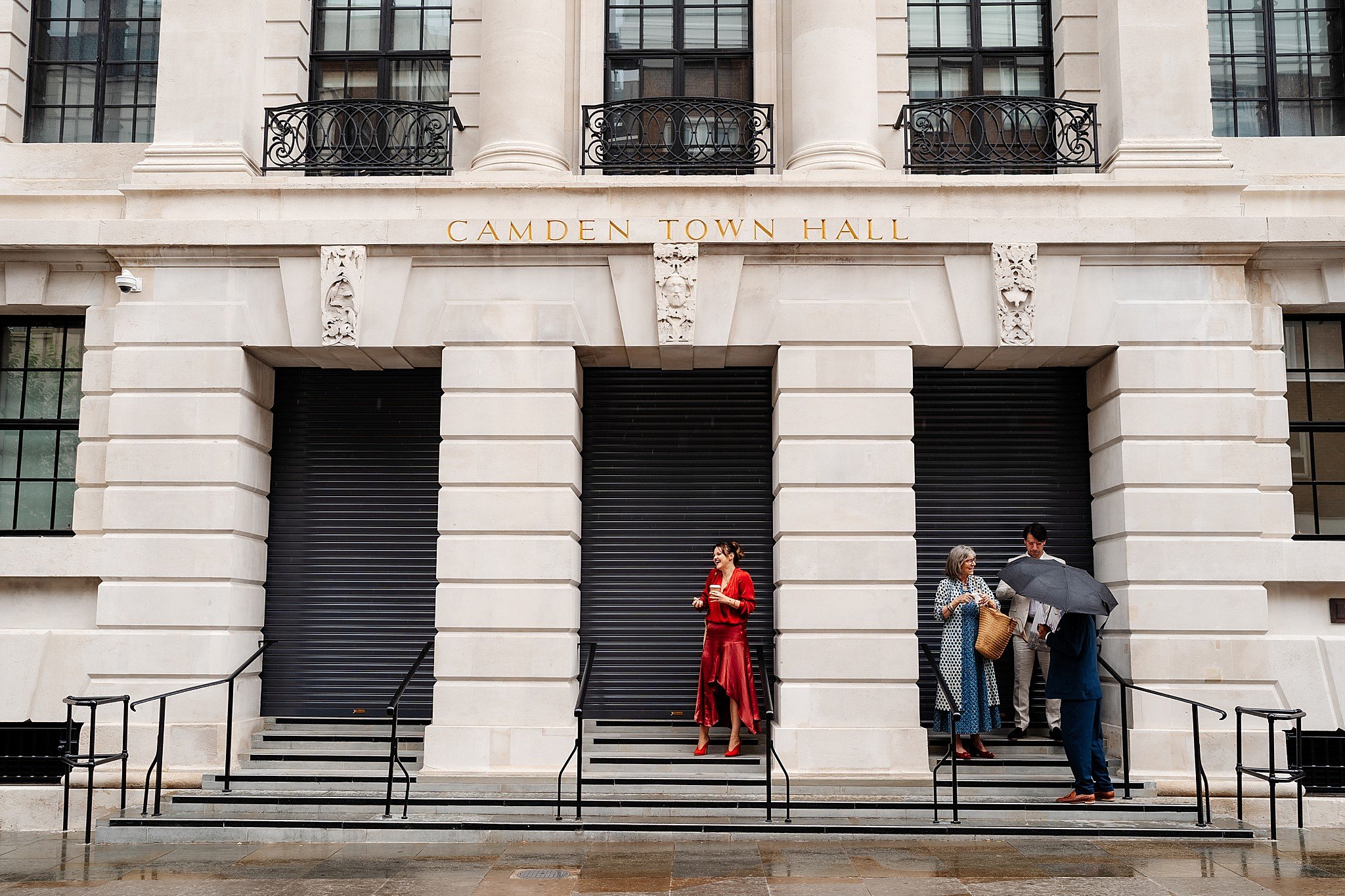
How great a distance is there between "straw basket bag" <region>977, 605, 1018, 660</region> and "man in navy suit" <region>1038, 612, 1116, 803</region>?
1.13m

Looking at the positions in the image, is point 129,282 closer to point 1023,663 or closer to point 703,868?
point 703,868

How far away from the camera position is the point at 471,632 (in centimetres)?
1266

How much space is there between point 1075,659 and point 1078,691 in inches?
11.2

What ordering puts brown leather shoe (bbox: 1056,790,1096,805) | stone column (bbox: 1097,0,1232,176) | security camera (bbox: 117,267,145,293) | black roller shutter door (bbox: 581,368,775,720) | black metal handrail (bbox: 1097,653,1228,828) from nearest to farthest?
black metal handrail (bbox: 1097,653,1228,828)
brown leather shoe (bbox: 1056,790,1096,805)
security camera (bbox: 117,267,145,293)
stone column (bbox: 1097,0,1232,176)
black roller shutter door (bbox: 581,368,775,720)

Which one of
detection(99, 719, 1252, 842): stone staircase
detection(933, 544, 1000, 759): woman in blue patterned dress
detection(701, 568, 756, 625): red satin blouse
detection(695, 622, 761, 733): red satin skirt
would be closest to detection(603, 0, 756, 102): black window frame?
detection(701, 568, 756, 625): red satin blouse

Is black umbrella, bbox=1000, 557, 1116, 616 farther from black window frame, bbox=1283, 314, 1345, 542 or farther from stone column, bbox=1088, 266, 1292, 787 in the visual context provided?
black window frame, bbox=1283, 314, 1345, 542

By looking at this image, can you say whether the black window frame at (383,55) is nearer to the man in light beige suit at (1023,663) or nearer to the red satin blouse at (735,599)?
the red satin blouse at (735,599)

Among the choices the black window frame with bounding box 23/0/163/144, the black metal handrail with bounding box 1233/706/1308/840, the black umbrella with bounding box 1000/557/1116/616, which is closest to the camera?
the black metal handrail with bounding box 1233/706/1308/840

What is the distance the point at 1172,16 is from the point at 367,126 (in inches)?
360

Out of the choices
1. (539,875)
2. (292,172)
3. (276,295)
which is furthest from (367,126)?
(539,875)

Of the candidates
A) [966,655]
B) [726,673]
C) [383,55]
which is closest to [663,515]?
[726,673]

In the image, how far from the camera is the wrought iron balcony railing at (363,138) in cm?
1395

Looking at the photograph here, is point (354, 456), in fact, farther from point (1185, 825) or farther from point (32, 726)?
point (1185, 825)

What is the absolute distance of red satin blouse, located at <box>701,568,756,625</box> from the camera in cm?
1239
